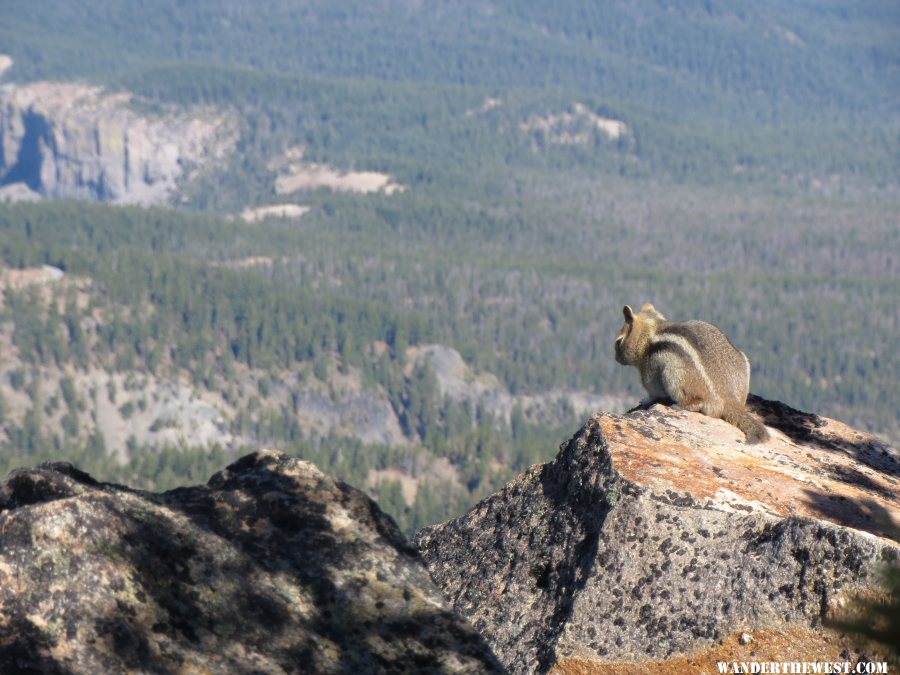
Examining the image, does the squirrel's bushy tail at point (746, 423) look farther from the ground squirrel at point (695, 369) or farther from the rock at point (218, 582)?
the rock at point (218, 582)

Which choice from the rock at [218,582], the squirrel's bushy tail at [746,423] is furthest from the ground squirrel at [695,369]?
the rock at [218,582]

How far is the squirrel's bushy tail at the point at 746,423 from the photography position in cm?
1644

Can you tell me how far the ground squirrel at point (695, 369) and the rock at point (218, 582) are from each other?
6.08 metres

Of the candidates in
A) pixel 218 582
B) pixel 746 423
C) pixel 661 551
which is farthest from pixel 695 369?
pixel 218 582

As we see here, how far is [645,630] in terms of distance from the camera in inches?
501

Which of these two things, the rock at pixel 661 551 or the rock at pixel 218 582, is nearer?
the rock at pixel 218 582

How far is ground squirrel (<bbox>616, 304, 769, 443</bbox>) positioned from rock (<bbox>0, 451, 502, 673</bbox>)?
608 cm

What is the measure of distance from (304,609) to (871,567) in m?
4.72

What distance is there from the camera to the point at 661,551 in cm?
1320

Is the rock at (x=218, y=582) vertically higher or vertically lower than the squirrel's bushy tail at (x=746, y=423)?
higher

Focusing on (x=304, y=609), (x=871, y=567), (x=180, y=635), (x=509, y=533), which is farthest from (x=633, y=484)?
(x=180, y=635)

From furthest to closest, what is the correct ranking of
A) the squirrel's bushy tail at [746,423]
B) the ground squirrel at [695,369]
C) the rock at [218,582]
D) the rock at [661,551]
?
the ground squirrel at [695,369] → the squirrel's bushy tail at [746,423] → the rock at [661,551] → the rock at [218,582]

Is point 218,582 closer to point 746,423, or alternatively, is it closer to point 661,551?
Answer: point 661,551

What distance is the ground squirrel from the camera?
56.5 feet
